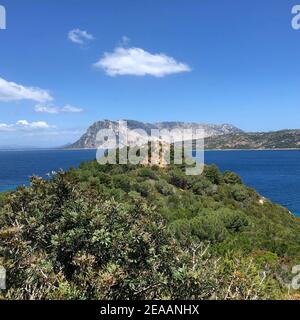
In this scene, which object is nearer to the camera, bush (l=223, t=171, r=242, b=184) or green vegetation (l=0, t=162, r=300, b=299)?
green vegetation (l=0, t=162, r=300, b=299)

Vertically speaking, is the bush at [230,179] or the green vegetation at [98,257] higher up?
the green vegetation at [98,257]

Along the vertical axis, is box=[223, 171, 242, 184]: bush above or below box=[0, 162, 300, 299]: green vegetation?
below

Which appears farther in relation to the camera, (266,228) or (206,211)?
(266,228)

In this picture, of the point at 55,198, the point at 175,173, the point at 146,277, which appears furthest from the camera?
the point at 175,173

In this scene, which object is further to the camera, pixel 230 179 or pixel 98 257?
pixel 230 179

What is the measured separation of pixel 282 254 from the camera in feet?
84.1

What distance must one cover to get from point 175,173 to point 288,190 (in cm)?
4851

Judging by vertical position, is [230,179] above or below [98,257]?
below

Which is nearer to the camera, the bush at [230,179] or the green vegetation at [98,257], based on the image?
the green vegetation at [98,257]

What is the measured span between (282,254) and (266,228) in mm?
10836

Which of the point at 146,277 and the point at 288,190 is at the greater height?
the point at 146,277
